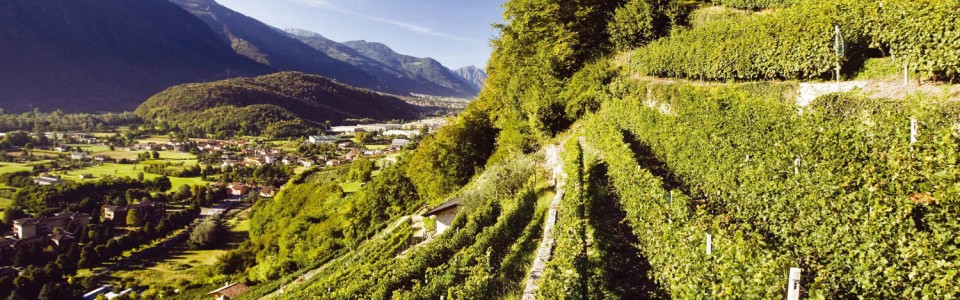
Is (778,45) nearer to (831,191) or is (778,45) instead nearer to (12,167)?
(831,191)

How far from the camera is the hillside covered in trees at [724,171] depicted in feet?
17.4

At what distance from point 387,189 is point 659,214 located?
3719cm

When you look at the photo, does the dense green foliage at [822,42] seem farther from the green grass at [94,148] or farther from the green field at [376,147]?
the green grass at [94,148]

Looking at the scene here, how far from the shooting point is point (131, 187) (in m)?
92.1

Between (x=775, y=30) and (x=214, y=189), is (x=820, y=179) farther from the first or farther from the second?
(x=214, y=189)

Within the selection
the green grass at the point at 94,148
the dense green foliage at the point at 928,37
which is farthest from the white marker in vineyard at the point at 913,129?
the green grass at the point at 94,148

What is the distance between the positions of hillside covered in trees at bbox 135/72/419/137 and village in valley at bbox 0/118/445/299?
337 inches

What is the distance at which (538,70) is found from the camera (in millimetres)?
26188

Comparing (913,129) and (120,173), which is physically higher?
(913,129)

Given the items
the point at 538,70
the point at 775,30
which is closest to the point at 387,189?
the point at 538,70

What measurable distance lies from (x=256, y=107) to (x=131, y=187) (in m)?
66.8

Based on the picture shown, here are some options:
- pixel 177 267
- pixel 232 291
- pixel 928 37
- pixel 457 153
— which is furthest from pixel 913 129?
pixel 177 267

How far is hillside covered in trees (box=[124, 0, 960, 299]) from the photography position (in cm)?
531

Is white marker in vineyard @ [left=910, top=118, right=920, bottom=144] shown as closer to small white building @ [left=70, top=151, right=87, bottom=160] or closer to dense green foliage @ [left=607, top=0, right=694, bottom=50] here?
dense green foliage @ [left=607, top=0, right=694, bottom=50]
